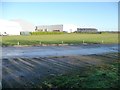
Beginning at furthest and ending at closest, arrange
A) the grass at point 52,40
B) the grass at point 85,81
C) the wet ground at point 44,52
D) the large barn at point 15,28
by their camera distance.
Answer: the large barn at point 15,28, the grass at point 52,40, the wet ground at point 44,52, the grass at point 85,81

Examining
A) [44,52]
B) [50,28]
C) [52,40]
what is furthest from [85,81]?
[50,28]

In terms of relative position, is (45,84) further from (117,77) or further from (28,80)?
(117,77)

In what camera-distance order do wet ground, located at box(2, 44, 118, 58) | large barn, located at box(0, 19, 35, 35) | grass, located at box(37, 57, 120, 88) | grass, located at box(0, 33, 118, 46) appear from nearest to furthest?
grass, located at box(37, 57, 120, 88) → wet ground, located at box(2, 44, 118, 58) → grass, located at box(0, 33, 118, 46) → large barn, located at box(0, 19, 35, 35)

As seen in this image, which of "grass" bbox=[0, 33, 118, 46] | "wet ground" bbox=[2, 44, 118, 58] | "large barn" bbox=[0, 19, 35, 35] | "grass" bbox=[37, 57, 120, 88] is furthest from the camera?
"large barn" bbox=[0, 19, 35, 35]

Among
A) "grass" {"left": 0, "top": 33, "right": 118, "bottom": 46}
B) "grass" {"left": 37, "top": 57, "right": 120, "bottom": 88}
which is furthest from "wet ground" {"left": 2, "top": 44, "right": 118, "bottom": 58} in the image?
"grass" {"left": 37, "top": 57, "right": 120, "bottom": 88}

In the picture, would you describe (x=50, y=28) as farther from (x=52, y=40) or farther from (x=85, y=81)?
(x=85, y=81)

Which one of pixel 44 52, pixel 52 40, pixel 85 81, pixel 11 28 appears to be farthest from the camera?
pixel 11 28

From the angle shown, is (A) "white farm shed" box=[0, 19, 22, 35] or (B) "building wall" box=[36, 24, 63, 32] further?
(B) "building wall" box=[36, 24, 63, 32]

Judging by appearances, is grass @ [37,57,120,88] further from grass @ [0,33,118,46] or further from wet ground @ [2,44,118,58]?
grass @ [0,33,118,46]

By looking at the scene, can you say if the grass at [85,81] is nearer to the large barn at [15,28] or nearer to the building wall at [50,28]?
the large barn at [15,28]

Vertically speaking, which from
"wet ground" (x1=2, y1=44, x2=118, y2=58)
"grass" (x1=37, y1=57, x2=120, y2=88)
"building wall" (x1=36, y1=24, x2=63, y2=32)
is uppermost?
"building wall" (x1=36, y1=24, x2=63, y2=32)

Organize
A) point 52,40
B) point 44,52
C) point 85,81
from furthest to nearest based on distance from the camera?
point 52,40, point 44,52, point 85,81

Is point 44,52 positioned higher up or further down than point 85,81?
further down

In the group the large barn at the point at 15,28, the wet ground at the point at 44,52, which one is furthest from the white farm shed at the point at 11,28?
the wet ground at the point at 44,52
